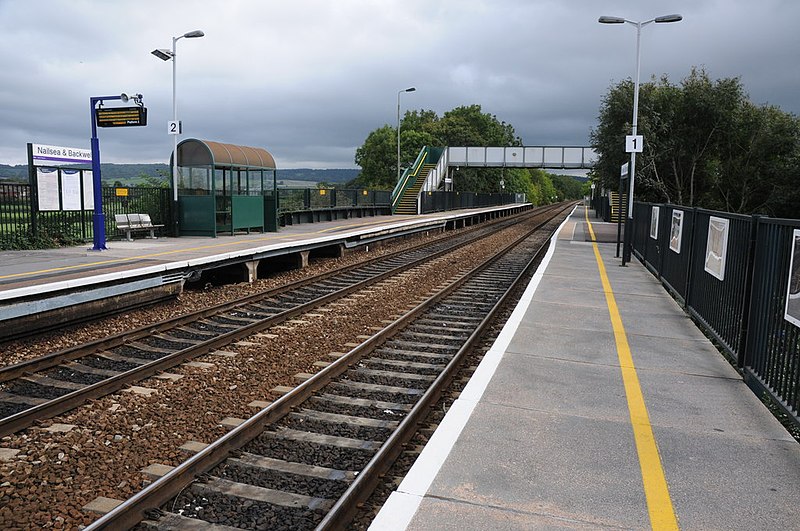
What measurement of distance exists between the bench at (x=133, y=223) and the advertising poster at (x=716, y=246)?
14690mm

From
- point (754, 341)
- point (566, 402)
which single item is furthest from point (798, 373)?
point (566, 402)

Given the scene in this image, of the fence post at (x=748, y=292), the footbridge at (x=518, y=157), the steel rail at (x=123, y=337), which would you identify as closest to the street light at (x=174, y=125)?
the steel rail at (x=123, y=337)

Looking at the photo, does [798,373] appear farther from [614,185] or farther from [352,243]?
[614,185]

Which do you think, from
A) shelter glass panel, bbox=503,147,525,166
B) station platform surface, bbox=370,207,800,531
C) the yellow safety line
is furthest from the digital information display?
shelter glass panel, bbox=503,147,525,166

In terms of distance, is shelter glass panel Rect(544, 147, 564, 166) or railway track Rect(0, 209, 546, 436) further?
shelter glass panel Rect(544, 147, 564, 166)

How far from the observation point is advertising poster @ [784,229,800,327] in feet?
15.9

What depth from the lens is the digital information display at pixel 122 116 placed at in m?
14.9

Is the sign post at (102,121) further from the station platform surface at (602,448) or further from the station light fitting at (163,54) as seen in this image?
the station platform surface at (602,448)

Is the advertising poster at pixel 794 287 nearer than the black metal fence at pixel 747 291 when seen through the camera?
Yes

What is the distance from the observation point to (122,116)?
15.0 m

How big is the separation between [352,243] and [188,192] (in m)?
5.13

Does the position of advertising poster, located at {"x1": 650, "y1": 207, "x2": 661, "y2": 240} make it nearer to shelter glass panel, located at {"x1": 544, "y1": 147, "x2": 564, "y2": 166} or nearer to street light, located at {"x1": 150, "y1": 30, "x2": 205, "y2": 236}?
street light, located at {"x1": 150, "y1": 30, "x2": 205, "y2": 236}

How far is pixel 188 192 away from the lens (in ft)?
63.2

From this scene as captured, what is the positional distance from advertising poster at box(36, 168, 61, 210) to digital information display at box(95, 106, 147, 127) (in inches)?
80.2
